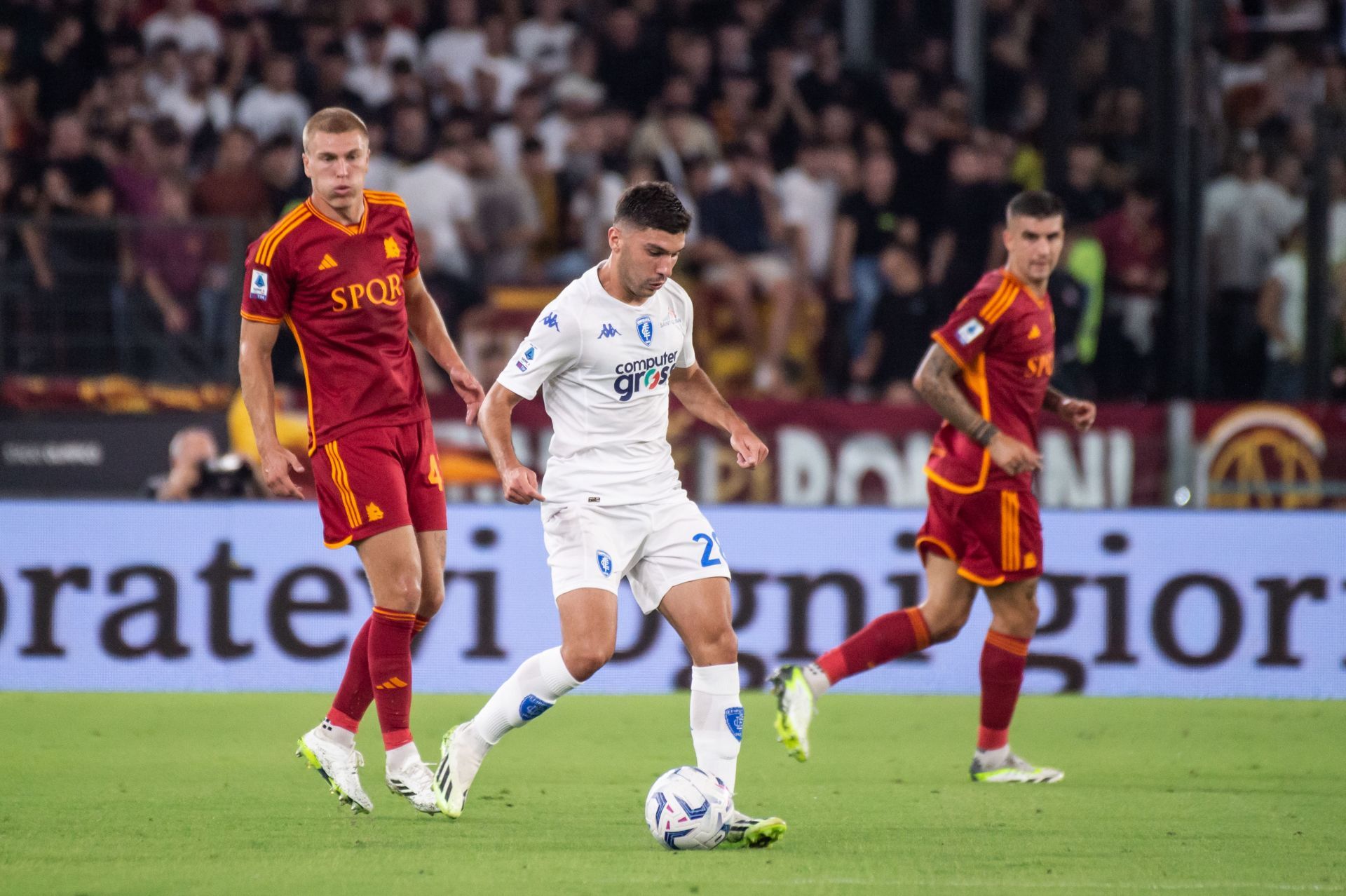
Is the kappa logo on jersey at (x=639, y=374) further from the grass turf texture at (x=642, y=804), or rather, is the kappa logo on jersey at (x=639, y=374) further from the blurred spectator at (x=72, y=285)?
the blurred spectator at (x=72, y=285)

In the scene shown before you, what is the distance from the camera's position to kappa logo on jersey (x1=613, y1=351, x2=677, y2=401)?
5.54 m

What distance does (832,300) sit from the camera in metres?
13.1

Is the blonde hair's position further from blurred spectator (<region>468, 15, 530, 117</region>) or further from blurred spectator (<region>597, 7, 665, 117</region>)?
blurred spectator (<region>597, 7, 665, 117</region>)

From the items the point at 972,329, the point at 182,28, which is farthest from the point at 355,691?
the point at 182,28

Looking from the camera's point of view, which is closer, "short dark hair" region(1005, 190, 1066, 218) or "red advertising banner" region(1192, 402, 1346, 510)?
"short dark hair" region(1005, 190, 1066, 218)

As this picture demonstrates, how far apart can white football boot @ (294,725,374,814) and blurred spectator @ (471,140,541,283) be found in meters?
7.36

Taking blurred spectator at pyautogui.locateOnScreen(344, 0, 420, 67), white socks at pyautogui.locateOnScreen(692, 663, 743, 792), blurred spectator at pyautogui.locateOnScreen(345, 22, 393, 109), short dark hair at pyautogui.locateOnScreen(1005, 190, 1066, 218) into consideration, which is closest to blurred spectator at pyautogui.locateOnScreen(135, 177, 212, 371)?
blurred spectator at pyautogui.locateOnScreen(345, 22, 393, 109)

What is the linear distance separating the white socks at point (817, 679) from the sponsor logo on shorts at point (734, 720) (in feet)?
4.77

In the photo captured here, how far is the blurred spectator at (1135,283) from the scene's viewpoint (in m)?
13.0

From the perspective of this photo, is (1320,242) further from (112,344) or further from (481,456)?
(112,344)

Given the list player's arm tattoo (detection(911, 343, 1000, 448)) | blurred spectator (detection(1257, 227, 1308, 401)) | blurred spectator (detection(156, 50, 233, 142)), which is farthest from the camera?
blurred spectator (detection(156, 50, 233, 142))

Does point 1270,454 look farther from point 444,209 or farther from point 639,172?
point 444,209

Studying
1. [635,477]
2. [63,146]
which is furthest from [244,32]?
[635,477]

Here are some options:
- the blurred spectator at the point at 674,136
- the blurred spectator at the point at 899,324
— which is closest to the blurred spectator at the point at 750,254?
the blurred spectator at the point at 674,136
